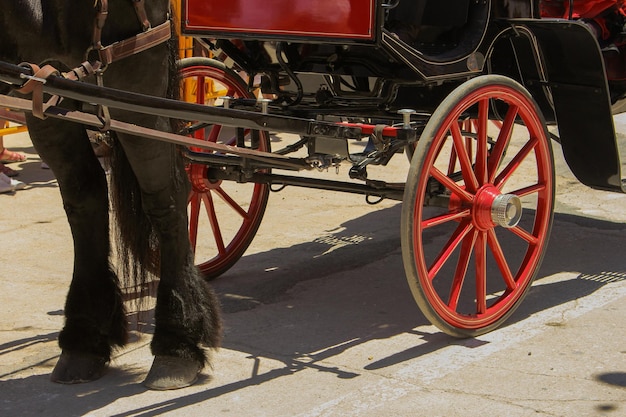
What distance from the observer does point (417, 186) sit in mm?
4102

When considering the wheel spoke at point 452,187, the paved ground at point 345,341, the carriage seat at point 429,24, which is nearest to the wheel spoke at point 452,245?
the wheel spoke at point 452,187

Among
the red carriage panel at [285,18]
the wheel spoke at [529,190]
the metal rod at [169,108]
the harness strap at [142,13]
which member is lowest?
the wheel spoke at [529,190]

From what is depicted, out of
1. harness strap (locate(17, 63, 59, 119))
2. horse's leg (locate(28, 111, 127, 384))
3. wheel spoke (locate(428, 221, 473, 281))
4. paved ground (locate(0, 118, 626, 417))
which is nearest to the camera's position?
harness strap (locate(17, 63, 59, 119))

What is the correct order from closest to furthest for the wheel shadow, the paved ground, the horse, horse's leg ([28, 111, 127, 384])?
the paved ground, the horse, horse's leg ([28, 111, 127, 384]), the wheel shadow

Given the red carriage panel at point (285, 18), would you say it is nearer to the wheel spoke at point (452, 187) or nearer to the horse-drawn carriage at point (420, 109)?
the horse-drawn carriage at point (420, 109)

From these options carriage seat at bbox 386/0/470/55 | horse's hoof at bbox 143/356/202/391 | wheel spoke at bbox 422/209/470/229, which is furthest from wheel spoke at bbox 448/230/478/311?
horse's hoof at bbox 143/356/202/391

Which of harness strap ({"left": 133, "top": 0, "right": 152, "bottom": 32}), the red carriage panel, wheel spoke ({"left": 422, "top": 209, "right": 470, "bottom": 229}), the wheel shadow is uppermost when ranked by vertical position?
the red carriage panel

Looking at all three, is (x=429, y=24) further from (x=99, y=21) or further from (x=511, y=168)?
(x=99, y=21)

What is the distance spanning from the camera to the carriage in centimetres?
422

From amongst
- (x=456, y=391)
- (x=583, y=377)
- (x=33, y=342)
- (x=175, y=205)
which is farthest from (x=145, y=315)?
(x=583, y=377)

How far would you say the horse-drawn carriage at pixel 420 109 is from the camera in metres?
4.22

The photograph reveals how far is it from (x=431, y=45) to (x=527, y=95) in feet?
1.78

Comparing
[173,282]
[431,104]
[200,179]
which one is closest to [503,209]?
[431,104]

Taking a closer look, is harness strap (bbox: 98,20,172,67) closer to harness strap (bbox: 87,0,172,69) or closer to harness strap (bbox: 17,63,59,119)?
harness strap (bbox: 87,0,172,69)
